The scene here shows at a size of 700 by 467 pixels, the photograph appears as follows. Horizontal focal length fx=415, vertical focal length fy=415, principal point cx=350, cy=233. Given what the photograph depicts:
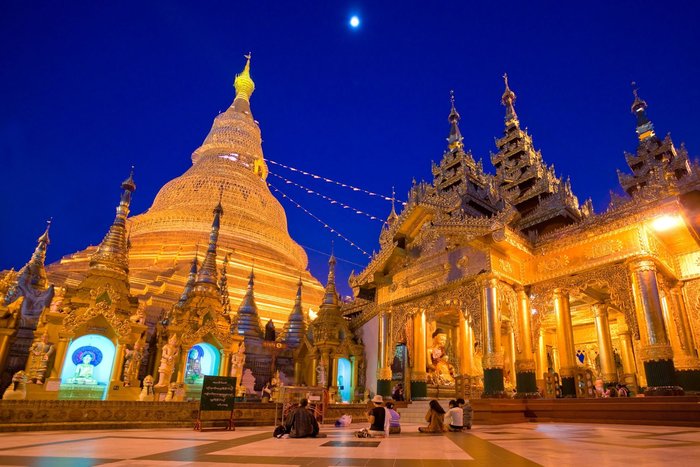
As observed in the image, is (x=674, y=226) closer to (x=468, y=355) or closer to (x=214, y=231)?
(x=468, y=355)

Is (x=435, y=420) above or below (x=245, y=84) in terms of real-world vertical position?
below

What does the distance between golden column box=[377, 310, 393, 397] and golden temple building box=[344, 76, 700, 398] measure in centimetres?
4

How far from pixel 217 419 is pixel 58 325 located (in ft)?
22.8

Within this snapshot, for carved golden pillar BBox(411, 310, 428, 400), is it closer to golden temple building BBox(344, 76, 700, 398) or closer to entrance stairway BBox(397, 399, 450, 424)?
golden temple building BBox(344, 76, 700, 398)

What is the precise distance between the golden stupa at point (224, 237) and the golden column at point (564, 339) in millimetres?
18034

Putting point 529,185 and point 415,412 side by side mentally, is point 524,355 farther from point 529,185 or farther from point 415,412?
point 529,185

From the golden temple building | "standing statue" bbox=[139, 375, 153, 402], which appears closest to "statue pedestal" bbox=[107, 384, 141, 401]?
"standing statue" bbox=[139, 375, 153, 402]

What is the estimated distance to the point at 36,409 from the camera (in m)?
8.62

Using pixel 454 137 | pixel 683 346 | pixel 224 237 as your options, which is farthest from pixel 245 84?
pixel 683 346

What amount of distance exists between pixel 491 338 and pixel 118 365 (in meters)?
11.9

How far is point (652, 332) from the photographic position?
1064cm

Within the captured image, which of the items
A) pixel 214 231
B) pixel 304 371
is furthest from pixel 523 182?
pixel 214 231

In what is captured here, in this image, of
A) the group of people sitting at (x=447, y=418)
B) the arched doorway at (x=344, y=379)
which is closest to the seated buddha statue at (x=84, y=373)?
the arched doorway at (x=344, y=379)

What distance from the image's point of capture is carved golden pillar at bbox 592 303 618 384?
1487cm
